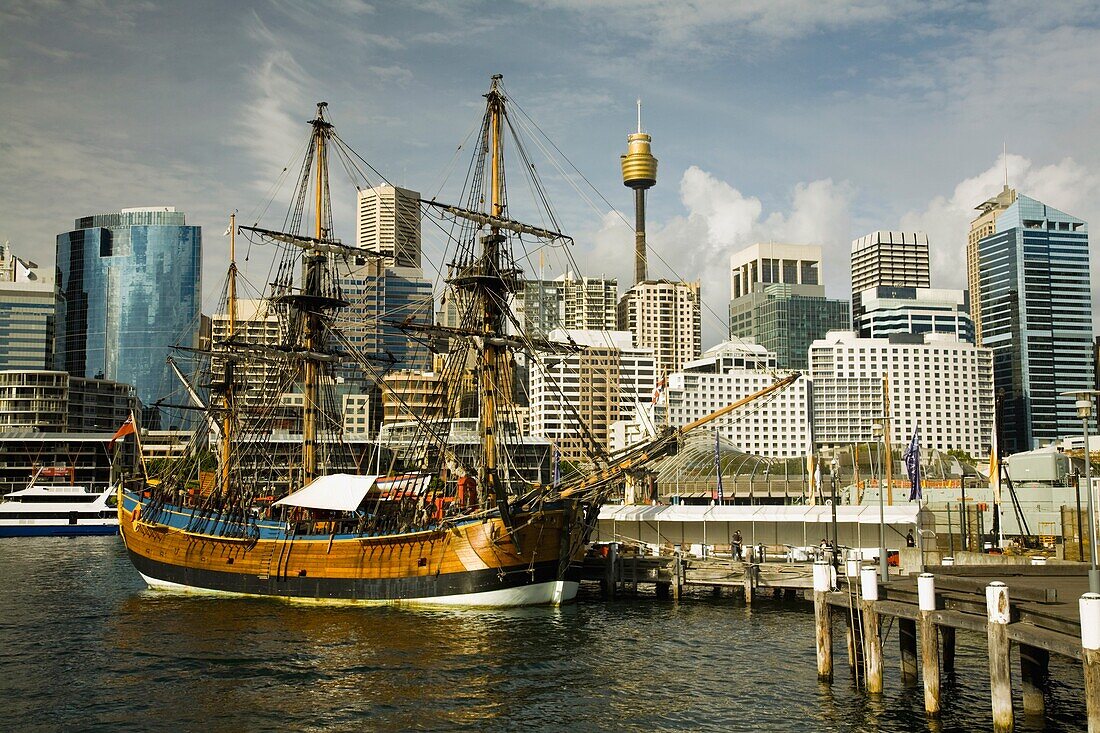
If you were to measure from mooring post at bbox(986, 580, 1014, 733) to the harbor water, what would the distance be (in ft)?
11.0

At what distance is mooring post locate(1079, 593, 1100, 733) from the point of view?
23.0 meters

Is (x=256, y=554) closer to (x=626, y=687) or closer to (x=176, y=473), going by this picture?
(x=176, y=473)

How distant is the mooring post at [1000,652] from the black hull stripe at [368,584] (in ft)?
100

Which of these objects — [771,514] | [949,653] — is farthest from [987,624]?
[771,514]

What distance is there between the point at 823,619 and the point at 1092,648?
1303 cm

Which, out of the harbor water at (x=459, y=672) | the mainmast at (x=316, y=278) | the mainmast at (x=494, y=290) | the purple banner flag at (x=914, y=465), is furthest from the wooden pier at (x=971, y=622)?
the mainmast at (x=316, y=278)

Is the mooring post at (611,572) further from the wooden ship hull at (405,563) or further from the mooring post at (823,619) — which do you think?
the mooring post at (823,619)

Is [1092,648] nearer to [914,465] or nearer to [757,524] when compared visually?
[914,465]

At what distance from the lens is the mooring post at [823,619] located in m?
35.4

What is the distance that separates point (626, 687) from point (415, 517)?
2429 cm

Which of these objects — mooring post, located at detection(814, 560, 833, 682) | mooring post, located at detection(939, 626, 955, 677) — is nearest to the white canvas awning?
mooring post, located at detection(814, 560, 833, 682)

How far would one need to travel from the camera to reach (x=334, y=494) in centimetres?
6241

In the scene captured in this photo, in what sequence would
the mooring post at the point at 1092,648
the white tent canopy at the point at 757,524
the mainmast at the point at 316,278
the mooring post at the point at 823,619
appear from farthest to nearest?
the mainmast at the point at 316,278
the white tent canopy at the point at 757,524
the mooring post at the point at 823,619
the mooring post at the point at 1092,648

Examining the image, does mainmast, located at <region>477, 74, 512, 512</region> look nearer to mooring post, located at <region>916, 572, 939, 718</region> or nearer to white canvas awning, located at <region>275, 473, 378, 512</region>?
white canvas awning, located at <region>275, 473, 378, 512</region>
